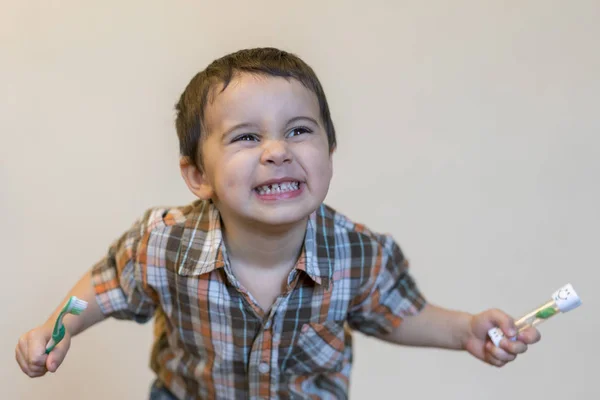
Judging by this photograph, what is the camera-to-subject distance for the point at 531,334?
808mm

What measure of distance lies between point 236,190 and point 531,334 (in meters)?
0.37

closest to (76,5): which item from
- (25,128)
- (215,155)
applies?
(25,128)

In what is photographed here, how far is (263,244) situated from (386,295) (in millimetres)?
180

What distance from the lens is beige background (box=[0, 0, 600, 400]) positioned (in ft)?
4.21

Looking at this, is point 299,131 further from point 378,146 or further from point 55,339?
point 378,146

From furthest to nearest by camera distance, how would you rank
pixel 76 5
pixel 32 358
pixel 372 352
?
pixel 372 352 < pixel 76 5 < pixel 32 358

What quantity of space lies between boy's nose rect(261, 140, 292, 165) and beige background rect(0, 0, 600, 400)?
1.82ft

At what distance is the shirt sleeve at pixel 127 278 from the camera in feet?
2.89

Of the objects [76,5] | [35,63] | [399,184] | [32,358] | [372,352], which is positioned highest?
[76,5]

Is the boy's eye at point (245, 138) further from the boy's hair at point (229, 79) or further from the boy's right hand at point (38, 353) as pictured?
the boy's right hand at point (38, 353)

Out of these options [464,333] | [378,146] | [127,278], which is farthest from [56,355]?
[378,146]

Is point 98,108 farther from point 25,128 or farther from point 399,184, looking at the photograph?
point 399,184

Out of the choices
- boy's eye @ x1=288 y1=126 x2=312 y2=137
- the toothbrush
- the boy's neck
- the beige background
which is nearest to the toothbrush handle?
the toothbrush

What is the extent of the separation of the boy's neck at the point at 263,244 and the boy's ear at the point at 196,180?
0.04 metres
